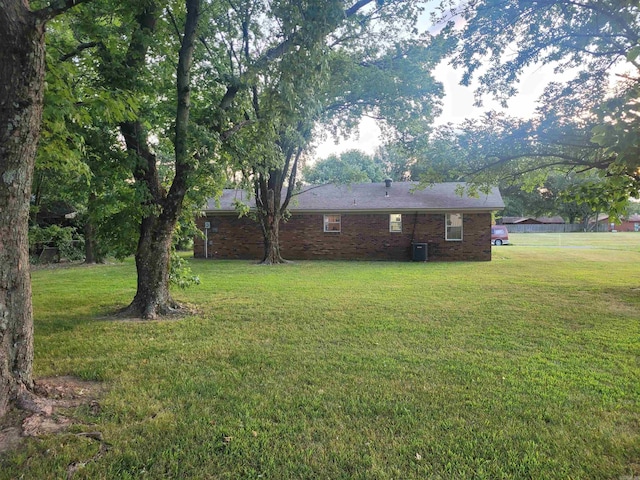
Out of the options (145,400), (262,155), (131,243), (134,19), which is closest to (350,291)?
(262,155)

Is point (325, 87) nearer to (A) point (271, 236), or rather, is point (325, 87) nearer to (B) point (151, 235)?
(B) point (151, 235)

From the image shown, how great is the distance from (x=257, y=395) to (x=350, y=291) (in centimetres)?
588

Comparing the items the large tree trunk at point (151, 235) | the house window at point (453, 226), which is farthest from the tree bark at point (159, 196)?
the house window at point (453, 226)

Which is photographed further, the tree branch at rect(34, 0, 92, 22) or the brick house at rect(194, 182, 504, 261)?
the brick house at rect(194, 182, 504, 261)

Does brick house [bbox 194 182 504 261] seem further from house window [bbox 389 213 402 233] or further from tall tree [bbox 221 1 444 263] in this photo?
tall tree [bbox 221 1 444 263]

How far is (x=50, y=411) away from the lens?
10.4ft

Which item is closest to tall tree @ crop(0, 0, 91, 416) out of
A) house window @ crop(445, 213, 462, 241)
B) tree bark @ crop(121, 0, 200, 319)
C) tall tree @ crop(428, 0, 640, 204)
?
tree bark @ crop(121, 0, 200, 319)

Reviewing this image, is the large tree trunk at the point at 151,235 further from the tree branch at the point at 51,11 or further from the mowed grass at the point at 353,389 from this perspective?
the tree branch at the point at 51,11

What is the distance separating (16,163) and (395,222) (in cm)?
1618

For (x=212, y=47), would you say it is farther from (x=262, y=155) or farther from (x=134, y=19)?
(x=262, y=155)

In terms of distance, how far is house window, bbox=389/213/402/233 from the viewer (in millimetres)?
18005

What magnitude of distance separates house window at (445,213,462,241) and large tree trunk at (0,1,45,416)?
16620 millimetres

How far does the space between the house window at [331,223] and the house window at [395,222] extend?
254 cm

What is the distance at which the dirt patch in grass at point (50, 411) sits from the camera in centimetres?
285
